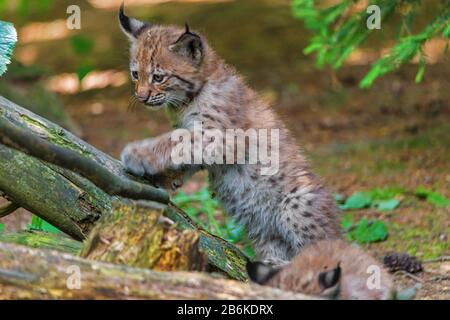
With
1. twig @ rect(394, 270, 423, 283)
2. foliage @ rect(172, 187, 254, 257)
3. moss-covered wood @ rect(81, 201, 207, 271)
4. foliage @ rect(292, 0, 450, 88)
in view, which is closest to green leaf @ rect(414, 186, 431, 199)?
foliage @ rect(292, 0, 450, 88)

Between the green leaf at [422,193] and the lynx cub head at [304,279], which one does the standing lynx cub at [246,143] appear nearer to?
the lynx cub head at [304,279]

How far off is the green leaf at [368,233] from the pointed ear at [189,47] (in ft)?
7.01

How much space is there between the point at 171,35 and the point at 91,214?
1.49 m

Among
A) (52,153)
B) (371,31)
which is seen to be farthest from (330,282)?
(371,31)

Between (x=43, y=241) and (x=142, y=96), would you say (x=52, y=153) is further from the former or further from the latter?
(x=142, y=96)

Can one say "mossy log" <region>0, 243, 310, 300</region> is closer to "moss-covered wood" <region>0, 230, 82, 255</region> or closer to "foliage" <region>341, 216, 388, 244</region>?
"moss-covered wood" <region>0, 230, 82, 255</region>

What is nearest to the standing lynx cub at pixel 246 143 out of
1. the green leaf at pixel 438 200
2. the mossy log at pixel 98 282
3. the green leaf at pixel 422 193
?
the mossy log at pixel 98 282

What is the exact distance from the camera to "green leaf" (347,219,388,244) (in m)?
6.85

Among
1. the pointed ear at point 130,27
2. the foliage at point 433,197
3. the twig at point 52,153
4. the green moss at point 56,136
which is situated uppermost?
the pointed ear at point 130,27

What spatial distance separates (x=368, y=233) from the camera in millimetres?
6906

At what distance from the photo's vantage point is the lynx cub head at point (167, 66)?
5.64 meters

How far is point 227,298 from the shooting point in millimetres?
3727

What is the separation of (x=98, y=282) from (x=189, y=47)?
245cm
